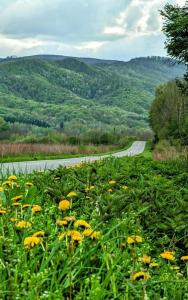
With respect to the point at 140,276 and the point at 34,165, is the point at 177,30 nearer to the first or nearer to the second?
the point at 34,165

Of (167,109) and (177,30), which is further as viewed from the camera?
(167,109)

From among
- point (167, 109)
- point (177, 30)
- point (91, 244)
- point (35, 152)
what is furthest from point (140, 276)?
point (167, 109)

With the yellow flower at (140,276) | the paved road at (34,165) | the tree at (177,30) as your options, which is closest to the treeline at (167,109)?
the paved road at (34,165)

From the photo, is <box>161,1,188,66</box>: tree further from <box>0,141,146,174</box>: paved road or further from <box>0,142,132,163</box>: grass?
<box>0,142,132,163</box>: grass

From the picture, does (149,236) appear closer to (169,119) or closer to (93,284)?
(93,284)

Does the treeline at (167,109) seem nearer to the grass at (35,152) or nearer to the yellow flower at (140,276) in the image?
the grass at (35,152)

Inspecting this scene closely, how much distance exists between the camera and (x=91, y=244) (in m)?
3.40

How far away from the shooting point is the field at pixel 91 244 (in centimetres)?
282

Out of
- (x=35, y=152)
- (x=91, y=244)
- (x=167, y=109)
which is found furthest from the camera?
(x=167, y=109)

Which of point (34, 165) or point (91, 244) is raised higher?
point (91, 244)

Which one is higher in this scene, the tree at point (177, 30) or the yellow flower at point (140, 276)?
the tree at point (177, 30)

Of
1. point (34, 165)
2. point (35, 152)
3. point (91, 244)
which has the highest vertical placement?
point (91, 244)

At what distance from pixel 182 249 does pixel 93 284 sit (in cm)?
221

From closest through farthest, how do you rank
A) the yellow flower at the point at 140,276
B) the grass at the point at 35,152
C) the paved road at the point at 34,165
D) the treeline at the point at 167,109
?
1. the yellow flower at the point at 140,276
2. the paved road at the point at 34,165
3. the grass at the point at 35,152
4. the treeline at the point at 167,109
